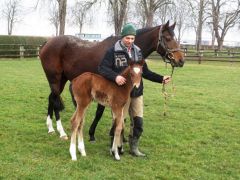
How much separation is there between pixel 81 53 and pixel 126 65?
163 centimetres

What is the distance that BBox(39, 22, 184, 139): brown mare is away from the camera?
623 cm

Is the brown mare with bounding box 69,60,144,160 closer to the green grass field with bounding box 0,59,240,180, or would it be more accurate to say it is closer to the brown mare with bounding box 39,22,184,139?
the green grass field with bounding box 0,59,240,180

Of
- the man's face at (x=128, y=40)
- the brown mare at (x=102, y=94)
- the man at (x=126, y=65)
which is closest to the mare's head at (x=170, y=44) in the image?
the man at (x=126, y=65)

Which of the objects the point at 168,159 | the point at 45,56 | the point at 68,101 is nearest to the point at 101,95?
the point at 168,159

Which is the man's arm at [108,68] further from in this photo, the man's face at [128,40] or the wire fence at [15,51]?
the wire fence at [15,51]

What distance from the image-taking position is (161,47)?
6.28 meters

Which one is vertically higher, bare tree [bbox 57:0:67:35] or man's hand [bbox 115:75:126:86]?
bare tree [bbox 57:0:67:35]

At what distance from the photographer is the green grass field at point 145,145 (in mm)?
4922

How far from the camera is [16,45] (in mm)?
28891

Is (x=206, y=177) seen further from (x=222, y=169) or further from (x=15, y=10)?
(x=15, y=10)

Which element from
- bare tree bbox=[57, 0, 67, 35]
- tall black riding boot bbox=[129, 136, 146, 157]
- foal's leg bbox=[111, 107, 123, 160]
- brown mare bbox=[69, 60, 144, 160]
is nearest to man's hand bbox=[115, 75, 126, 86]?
brown mare bbox=[69, 60, 144, 160]

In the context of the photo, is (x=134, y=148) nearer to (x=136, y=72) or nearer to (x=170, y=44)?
(x=136, y=72)

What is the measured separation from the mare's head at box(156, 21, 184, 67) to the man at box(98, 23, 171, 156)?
0.84 metres

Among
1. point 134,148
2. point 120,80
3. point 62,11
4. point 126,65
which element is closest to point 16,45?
point 62,11
